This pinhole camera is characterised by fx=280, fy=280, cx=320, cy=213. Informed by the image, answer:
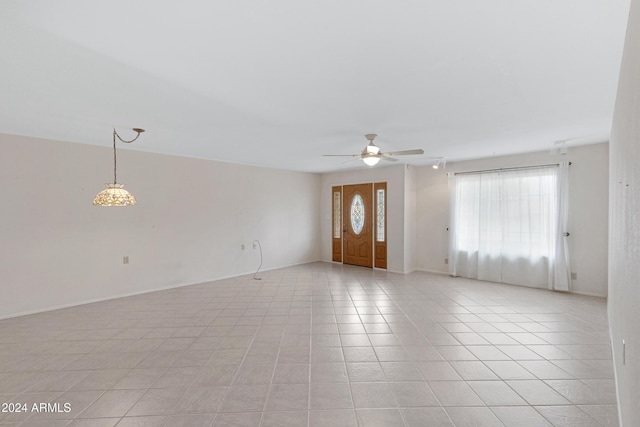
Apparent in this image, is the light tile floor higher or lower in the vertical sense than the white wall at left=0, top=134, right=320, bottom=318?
lower

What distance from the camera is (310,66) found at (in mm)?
2010

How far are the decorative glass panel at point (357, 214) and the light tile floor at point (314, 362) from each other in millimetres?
2911

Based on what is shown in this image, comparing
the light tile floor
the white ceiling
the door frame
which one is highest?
the white ceiling

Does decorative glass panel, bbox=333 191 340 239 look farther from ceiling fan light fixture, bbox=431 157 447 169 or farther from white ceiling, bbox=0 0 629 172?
white ceiling, bbox=0 0 629 172

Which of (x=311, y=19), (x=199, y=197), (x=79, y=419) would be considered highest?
(x=311, y=19)

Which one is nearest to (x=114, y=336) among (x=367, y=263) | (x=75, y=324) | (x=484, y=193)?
(x=75, y=324)

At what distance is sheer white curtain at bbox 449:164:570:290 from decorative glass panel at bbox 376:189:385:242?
1.52 metres

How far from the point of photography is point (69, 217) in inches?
162

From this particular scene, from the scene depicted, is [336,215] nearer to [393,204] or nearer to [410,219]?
[393,204]

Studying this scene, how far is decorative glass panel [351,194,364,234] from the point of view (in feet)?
23.4

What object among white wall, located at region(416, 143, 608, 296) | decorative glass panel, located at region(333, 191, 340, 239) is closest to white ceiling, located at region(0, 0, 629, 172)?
white wall, located at region(416, 143, 608, 296)

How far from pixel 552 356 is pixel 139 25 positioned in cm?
423

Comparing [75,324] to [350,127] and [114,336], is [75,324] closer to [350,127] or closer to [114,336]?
[114,336]

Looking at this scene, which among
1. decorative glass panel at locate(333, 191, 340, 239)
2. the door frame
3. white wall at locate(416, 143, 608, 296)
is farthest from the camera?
decorative glass panel at locate(333, 191, 340, 239)
